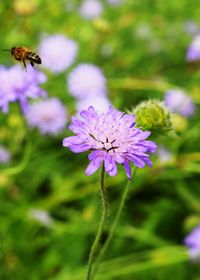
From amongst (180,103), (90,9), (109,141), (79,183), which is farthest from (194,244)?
(90,9)

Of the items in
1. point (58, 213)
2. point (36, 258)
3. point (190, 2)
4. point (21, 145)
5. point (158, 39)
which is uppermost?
point (190, 2)

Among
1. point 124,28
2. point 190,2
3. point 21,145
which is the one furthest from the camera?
point 190,2

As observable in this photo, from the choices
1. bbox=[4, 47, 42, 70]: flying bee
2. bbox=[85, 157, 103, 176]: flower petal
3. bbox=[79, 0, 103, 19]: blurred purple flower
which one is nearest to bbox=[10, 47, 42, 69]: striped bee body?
bbox=[4, 47, 42, 70]: flying bee

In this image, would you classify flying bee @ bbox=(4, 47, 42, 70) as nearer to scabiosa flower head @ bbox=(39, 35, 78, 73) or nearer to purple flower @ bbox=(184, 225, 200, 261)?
purple flower @ bbox=(184, 225, 200, 261)

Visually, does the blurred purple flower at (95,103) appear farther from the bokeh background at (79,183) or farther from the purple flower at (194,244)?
the purple flower at (194,244)

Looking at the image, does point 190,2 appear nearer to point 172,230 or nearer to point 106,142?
point 172,230

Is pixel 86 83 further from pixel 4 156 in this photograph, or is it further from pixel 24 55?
pixel 24 55

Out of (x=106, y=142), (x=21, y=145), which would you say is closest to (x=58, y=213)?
(x=21, y=145)
